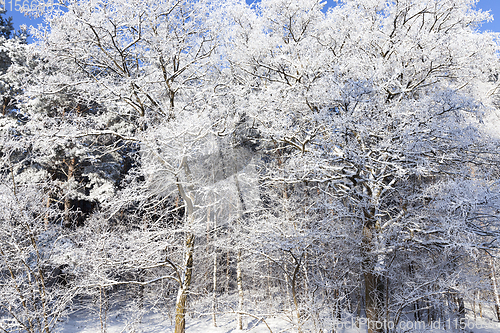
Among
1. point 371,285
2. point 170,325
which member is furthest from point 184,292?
point 170,325

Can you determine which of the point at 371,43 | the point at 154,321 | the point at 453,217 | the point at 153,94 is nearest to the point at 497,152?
the point at 453,217

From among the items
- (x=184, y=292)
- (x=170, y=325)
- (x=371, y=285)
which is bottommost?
(x=170, y=325)

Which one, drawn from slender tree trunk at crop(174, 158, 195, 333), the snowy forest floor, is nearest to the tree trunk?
slender tree trunk at crop(174, 158, 195, 333)

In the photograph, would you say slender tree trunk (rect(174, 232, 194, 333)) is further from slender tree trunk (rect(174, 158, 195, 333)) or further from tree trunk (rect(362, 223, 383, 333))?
tree trunk (rect(362, 223, 383, 333))

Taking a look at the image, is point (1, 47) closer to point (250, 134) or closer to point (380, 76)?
point (250, 134)

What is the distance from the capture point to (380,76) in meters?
5.61

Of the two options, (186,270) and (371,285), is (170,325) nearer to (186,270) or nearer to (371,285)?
(186,270)

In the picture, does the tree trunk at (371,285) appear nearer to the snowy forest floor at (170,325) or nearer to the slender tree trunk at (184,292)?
the slender tree trunk at (184,292)

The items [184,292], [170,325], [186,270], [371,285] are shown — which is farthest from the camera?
[170,325]

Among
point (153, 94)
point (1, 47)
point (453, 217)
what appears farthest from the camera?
point (1, 47)

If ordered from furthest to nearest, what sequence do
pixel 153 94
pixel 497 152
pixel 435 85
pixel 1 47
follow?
pixel 1 47, pixel 153 94, pixel 435 85, pixel 497 152

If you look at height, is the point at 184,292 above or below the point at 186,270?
below

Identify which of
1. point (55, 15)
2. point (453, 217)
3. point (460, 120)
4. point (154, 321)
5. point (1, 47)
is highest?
point (1, 47)

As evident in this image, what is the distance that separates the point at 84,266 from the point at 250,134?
23.8 ft
